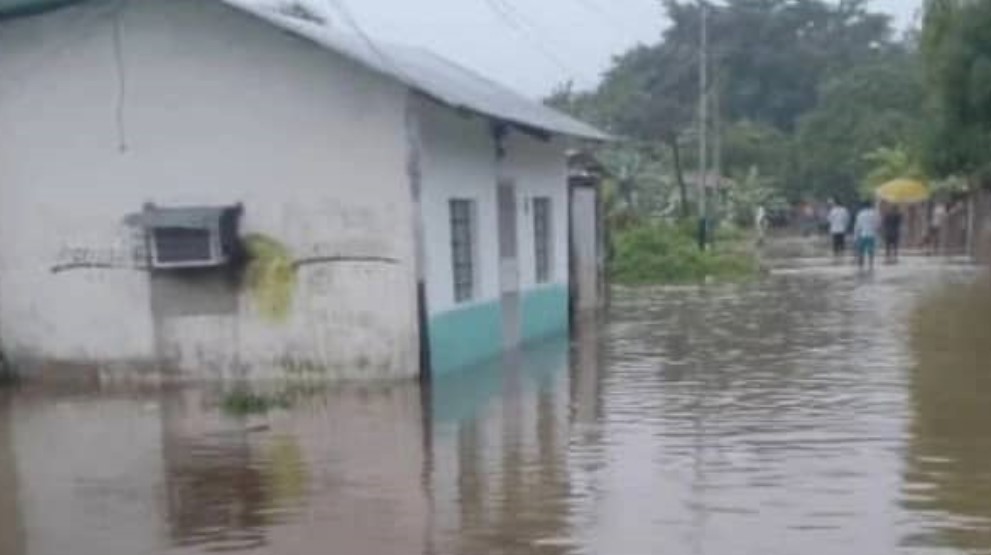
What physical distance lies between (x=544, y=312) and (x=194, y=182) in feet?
23.5

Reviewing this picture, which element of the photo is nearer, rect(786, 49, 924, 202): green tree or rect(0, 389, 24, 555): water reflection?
rect(0, 389, 24, 555): water reflection

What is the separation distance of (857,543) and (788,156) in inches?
2317

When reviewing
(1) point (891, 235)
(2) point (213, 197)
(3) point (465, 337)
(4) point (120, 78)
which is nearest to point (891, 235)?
(1) point (891, 235)

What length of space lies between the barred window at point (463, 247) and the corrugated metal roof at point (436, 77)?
1247mm

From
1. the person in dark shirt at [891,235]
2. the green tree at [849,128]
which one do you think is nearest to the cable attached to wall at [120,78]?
the person in dark shirt at [891,235]

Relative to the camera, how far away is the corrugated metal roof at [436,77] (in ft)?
51.3

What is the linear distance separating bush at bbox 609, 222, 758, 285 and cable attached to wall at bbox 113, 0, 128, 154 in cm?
1896

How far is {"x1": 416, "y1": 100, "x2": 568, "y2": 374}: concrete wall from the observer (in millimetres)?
16875

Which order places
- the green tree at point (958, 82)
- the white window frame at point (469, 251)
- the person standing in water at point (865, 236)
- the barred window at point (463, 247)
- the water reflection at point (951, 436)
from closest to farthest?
1. the water reflection at point (951, 436)
2. the white window frame at point (469, 251)
3. the barred window at point (463, 247)
4. the green tree at point (958, 82)
5. the person standing in water at point (865, 236)

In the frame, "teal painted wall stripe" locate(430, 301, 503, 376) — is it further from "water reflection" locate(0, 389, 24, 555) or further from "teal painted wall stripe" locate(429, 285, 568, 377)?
"water reflection" locate(0, 389, 24, 555)

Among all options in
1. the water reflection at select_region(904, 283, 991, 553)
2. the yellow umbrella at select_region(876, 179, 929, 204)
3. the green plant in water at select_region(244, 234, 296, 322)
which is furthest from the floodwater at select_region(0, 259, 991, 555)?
the yellow umbrella at select_region(876, 179, 929, 204)

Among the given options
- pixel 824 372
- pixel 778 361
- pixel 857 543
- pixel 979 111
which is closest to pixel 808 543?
pixel 857 543

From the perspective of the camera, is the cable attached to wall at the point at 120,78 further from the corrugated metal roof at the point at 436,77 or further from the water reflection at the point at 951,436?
the water reflection at the point at 951,436

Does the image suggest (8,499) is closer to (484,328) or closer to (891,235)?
(484,328)
